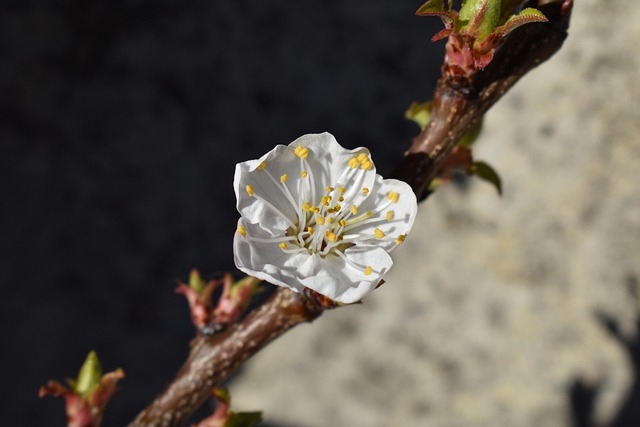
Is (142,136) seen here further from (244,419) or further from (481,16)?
(481,16)

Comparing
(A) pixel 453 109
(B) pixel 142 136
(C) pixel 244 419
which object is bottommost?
(C) pixel 244 419

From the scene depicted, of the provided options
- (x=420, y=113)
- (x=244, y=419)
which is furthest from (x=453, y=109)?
(x=244, y=419)

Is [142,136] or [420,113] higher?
[142,136]

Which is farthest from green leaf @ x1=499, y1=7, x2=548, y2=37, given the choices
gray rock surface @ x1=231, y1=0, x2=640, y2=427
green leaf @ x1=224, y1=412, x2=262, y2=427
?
gray rock surface @ x1=231, y1=0, x2=640, y2=427

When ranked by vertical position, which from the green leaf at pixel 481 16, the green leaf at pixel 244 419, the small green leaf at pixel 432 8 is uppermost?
the small green leaf at pixel 432 8

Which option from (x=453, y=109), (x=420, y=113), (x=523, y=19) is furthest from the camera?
(x=420, y=113)

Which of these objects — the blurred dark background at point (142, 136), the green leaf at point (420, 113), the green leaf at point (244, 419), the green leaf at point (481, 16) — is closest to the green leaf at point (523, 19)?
the green leaf at point (481, 16)

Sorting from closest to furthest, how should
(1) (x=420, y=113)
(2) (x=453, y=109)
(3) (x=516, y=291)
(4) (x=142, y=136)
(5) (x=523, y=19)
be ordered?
1. (5) (x=523, y=19)
2. (2) (x=453, y=109)
3. (1) (x=420, y=113)
4. (3) (x=516, y=291)
5. (4) (x=142, y=136)

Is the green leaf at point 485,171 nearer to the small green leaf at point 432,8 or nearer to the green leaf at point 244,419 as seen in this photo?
the small green leaf at point 432,8
